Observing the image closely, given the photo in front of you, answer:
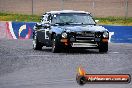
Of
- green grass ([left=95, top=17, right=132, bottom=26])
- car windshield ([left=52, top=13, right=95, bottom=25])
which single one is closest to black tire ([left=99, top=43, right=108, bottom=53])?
car windshield ([left=52, top=13, right=95, bottom=25])

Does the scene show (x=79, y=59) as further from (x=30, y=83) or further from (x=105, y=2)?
(x=105, y=2)

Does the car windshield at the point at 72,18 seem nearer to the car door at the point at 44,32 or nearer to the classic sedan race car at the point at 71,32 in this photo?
the classic sedan race car at the point at 71,32

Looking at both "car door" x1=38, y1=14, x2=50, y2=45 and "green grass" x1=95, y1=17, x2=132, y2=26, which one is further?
"green grass" x1=95, y1=17, x2=132, y2=26

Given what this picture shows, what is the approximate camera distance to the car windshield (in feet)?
66.8

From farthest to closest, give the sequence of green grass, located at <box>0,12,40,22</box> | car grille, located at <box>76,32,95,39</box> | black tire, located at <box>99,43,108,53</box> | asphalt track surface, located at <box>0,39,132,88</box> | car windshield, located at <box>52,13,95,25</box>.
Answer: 1. green grass, located at <box>0,12,40,22</box>
2. car windshield, located at <box>52,13,95,25</box>
3. black tire, located at <box>99,43,108,53</box>
4. car grille, located at <box>76,32,95,39</box>
5. asphalt track surface, located at <box>0,39,132,88</box>

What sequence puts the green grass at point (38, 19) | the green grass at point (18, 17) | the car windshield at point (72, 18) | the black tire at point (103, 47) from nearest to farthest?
the black tire at point (103, 47)
the car windshield at point (72, 18)
the green grass at point (38, 19)
the green grass at point (18, 17)

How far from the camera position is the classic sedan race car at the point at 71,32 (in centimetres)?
1898

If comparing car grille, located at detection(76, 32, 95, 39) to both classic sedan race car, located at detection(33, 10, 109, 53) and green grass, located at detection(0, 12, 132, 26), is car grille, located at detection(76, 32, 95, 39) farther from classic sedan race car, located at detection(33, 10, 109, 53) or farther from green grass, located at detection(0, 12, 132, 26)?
green grass, located at detection(0, 12, 132, 26)

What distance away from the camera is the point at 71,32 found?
1902 cm

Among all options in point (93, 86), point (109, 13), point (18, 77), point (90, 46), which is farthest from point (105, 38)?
point (109, 13)

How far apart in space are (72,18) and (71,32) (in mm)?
1605

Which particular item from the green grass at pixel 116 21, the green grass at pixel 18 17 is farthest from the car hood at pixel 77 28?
the green grass at pixel 18 17

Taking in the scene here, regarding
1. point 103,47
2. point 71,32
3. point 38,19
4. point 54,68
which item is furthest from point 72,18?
point 38,19

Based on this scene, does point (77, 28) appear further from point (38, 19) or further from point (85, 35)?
point (38, 19)
